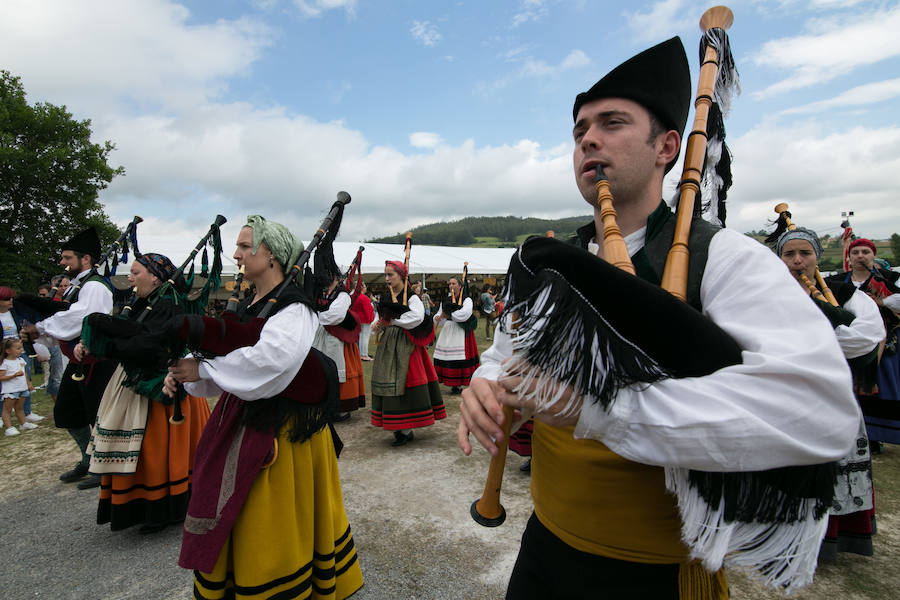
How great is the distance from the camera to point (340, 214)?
3.08 meters

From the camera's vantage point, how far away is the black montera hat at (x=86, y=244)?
4.40m

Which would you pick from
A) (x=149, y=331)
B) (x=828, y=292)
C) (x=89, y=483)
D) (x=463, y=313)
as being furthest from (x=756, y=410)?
(x=463, y=313)

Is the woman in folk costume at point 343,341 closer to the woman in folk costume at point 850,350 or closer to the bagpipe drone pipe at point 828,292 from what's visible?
the bagpipe drone pipe at point 828,292

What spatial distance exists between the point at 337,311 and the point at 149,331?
4.02m

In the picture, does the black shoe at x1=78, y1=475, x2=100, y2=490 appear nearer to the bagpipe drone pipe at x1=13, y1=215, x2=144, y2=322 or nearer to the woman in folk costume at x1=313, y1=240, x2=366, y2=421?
the bagpipe drone pipe at x1=13, y1=215, x2=144, y2=322

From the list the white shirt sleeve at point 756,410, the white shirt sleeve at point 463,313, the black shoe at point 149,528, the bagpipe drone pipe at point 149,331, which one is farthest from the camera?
the white shirt sleeve at point 463,313

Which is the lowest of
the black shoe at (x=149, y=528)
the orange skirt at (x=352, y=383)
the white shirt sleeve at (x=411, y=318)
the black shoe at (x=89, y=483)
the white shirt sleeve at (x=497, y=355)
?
the black shoe at (x=89, y=483)

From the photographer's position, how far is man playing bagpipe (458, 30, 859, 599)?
0.68 meters

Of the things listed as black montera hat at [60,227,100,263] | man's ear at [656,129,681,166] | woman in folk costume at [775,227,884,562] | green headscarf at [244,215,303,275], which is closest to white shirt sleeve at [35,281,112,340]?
black montera hat at [60,227,100,263]

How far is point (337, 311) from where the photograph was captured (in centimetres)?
603

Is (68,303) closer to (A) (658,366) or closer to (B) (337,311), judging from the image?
(B) (337,311)

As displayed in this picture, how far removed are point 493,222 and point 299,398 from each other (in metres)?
75.4

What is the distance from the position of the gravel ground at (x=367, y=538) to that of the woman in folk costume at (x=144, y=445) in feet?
0.69

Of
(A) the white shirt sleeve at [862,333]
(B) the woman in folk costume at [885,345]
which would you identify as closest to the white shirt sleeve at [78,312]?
(A) the white shirt sleeve at [862,333]
